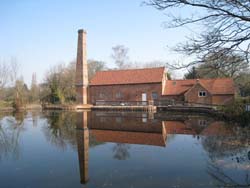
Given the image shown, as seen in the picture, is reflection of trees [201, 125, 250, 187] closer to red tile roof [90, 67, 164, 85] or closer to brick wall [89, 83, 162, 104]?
brick wall [89, 83, 162, 104]

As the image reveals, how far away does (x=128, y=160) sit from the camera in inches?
321

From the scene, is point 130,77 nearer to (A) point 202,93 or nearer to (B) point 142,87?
(B) point 142,87

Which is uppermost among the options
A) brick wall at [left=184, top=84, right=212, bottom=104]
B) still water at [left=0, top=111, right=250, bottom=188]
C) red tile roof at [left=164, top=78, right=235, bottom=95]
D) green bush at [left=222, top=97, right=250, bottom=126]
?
red tile roof at [left=164, top=78, right=235, bottom=95]

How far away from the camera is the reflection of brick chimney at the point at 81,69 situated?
113 ft

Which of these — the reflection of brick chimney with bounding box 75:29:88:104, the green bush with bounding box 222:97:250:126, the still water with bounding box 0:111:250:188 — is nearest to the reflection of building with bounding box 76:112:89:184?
the still water with bounding box 0:111:250:188

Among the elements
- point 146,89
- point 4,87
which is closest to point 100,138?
point 146,89

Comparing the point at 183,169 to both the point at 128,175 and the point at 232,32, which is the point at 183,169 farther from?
the point at 232,32

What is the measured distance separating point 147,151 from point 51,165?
356cm

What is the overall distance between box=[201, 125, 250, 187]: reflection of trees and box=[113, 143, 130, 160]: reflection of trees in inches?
114

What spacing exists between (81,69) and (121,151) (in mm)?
26459

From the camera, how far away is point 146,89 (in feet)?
106

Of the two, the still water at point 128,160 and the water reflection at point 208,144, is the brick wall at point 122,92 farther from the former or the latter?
the still water at point 128,160

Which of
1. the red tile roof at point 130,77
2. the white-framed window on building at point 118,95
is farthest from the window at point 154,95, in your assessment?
the white-framed window on building at point 118,95

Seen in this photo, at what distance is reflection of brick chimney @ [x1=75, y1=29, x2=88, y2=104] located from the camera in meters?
34.5
